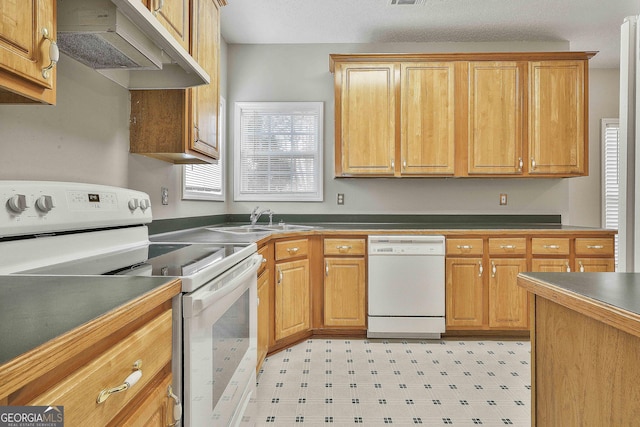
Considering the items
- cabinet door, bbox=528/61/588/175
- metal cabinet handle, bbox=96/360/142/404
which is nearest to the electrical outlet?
metal cabinet handle, bbox=96/360/142/404

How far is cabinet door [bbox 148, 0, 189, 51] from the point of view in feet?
4.91

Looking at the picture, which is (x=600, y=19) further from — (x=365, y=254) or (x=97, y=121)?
(x=97, y=121)

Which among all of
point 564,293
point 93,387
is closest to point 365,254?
point 564,293

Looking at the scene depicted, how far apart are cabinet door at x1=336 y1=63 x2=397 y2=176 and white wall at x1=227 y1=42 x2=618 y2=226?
395 millimetres

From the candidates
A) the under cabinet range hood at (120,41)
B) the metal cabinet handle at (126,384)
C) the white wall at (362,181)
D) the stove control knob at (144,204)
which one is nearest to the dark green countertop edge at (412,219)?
the white wall at (362,181)

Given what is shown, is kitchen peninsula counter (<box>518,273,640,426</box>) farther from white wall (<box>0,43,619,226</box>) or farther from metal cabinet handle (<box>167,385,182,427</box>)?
white wall (<box>0,43,619,226</box>)

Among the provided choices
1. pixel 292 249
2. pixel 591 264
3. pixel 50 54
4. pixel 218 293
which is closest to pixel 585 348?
pixel 218 293

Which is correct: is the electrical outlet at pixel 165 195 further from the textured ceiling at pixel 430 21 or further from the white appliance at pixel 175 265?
the textured ceiling at pixel 430 21

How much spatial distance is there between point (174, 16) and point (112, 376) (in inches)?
61.9

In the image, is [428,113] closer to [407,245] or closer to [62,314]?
[407,245]

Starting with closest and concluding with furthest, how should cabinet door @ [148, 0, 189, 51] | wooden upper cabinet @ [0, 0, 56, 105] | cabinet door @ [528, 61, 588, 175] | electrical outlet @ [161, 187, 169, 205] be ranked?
wooden upper cabinet @ [0, 0, 56, 105] < cabinet door @ [148, 0, 189, 51] < electrical outlet @ [161, 187, 169, 205] < cabinet door @ [528, 61, 588, 175]

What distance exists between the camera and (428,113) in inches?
129

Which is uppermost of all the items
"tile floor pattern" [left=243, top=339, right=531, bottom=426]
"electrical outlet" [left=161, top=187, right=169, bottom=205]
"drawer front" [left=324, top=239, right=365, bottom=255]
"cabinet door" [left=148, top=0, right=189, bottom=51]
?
"cabinet door" [left=148, top=0, right=189, bottom=51]

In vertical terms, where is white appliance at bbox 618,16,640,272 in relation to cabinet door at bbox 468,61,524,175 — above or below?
below
